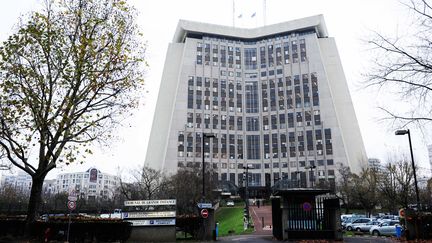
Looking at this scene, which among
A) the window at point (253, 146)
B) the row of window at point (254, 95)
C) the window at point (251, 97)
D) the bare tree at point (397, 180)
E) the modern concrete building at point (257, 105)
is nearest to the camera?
the bare tree at point (397, 180)

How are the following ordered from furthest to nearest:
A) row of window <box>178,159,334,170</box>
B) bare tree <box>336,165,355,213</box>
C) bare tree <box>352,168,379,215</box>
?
row of window <box>178,159,334,170</box> < bare tree <box>336,165,355,213</box> < bare tree <box>352,168,379,215</box>

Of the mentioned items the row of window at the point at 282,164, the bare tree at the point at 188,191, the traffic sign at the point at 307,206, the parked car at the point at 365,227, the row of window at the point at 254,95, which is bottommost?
the parked car at the point at 365,227

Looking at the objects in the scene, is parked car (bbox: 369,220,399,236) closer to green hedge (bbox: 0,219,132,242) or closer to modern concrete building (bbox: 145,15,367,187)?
green hedge (bbox: 0,219,132,242)

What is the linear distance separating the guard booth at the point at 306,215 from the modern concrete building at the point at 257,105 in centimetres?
7158

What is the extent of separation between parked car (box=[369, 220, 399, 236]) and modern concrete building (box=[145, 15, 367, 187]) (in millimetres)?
61379

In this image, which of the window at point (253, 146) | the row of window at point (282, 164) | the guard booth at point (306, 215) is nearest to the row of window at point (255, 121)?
the window at point (253, 146)

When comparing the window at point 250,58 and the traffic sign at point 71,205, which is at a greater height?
the window at point 250,58

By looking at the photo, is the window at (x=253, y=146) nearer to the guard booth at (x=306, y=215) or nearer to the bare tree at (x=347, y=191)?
the bare tree at (x=347, y=191)

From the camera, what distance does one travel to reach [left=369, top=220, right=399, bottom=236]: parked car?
1288 inches

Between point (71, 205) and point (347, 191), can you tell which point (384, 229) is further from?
point (347, 191)

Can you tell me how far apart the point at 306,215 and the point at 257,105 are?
87.4 meters

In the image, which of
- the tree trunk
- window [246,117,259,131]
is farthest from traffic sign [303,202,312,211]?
window [246,117,259,131]

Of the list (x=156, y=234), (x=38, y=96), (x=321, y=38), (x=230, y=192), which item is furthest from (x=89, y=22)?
(x=321, y=38)

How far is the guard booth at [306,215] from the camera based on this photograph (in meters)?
24.0
